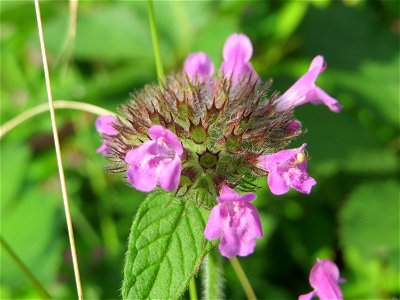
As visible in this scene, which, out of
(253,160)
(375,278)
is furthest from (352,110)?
(253,160)

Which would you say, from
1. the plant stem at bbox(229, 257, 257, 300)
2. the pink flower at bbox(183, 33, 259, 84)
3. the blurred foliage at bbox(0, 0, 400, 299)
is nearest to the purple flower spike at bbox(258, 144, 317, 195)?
the pink flower at bbox(183, 33, 259, 84)

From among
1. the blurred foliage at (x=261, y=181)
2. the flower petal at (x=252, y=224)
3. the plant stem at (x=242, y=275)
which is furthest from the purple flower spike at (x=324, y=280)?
the blurred foliage at (x=261, y=181)

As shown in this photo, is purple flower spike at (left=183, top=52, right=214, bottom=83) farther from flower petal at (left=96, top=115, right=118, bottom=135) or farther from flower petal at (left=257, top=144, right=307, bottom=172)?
flower petal at (left=257, top=144, right=307, bottom=172)

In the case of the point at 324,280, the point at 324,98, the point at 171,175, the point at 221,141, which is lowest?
the point at 324,280

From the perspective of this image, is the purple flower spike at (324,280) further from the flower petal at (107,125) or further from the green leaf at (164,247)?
the flower petal at (107,125)

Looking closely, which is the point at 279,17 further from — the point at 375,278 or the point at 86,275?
the point at 86,275

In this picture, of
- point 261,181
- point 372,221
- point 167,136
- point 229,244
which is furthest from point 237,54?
point 372,221

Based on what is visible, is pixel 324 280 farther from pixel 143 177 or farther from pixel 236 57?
pixel 236 57
